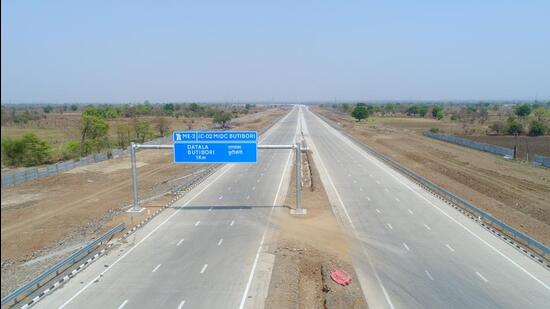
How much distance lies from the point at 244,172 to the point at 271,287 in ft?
110

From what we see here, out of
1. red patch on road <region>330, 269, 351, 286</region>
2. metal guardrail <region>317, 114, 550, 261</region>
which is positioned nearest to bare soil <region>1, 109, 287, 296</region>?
red patch on road <region>330, 269, 351, 286</region>

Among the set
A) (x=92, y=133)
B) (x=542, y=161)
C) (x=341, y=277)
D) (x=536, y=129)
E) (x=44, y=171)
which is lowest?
(x=341, y=277)

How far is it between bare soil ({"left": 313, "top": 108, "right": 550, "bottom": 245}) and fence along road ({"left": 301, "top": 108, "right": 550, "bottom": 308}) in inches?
176

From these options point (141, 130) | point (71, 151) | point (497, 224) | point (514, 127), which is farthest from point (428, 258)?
point (514, 127)

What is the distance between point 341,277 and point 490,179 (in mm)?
34641

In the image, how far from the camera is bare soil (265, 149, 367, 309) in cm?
1861

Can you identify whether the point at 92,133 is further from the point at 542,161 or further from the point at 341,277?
the point at 542,161

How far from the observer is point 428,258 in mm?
23516

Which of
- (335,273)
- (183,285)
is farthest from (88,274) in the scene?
(335,273)

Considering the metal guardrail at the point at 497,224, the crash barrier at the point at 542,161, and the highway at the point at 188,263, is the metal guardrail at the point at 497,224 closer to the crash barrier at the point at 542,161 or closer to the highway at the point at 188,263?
the highway at the point at 188,263

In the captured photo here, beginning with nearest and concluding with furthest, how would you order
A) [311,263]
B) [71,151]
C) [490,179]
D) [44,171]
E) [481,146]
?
[311,263] < [490,179] < [44,171] < [71,151] < [481,146]

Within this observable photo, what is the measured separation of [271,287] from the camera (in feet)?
65.2

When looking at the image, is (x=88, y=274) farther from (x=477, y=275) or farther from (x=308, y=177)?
(x=308, y=177)

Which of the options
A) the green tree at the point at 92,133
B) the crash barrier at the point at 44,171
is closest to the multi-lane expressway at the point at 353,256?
the crash barrier at the point at 44,171
